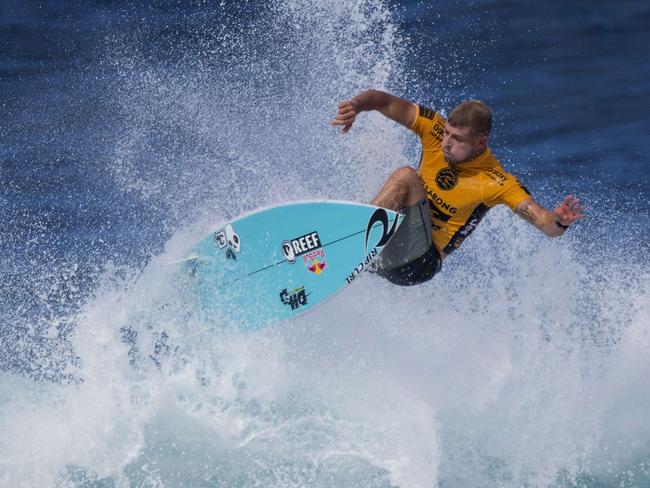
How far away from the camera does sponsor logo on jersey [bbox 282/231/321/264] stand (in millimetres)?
6500

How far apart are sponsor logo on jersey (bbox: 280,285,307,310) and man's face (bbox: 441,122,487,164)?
1.40 metres

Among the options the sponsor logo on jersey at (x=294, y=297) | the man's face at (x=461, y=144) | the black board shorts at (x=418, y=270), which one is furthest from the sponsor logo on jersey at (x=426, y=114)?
the sponsor logo on jersey at (x=294, y=297)

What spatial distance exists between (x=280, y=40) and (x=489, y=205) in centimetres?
647

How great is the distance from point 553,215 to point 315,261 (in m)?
1.67

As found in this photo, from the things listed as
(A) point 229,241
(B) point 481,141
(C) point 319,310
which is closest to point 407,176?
(B) point 481,141

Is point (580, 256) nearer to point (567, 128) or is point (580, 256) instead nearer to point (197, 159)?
point (567, 128)

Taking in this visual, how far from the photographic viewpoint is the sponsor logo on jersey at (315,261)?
6.52 metres

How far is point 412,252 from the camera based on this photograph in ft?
21.5

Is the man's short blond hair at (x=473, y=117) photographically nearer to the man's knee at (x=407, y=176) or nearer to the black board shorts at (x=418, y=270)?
the man's knee at (x=407, y=176)

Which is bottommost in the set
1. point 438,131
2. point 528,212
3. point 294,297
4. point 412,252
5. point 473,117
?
point 294,297

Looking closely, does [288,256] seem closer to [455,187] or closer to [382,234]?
[382,234]

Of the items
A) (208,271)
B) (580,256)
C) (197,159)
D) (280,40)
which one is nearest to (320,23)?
(280,40)

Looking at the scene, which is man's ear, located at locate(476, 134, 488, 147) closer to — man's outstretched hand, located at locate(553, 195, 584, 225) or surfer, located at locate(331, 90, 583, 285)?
surfer, located at locate(331, 90, 583, 285)

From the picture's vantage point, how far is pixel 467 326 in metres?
8.09
